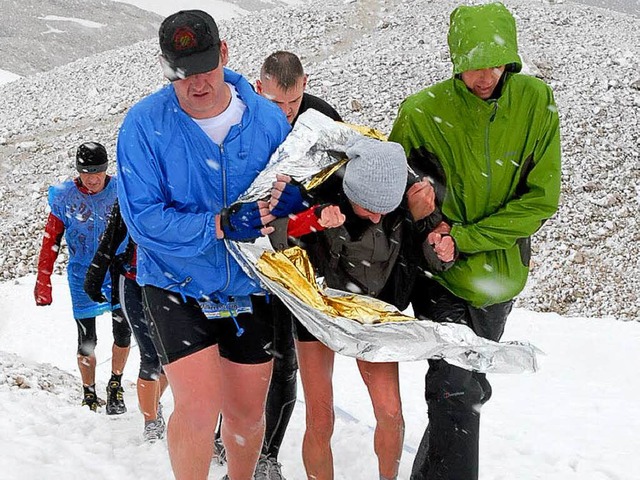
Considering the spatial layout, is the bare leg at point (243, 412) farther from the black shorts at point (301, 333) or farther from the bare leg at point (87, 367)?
the bare leg at point (87, 367)

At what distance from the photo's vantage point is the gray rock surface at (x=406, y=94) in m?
13.5

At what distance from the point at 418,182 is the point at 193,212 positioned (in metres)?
1.04

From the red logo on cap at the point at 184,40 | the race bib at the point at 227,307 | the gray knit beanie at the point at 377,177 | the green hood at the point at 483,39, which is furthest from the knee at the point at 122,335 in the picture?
the green hood at the point at 483,39

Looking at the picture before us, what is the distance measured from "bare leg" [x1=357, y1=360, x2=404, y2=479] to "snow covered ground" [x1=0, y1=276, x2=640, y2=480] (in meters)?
0.95

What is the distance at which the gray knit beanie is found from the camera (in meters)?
3.33

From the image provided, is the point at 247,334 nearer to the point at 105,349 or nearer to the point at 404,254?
the point at 404,254

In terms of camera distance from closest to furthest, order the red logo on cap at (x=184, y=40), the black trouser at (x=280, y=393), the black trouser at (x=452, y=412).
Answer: the red logo on cap at (x=184, y=40), the black trouser at (x=452, y=412), the black trouser at (x=280, y=393)

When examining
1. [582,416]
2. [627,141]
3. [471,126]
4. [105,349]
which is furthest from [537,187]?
[627,141]

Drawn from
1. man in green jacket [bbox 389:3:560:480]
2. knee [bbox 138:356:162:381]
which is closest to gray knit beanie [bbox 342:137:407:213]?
man in green jacket [bbox 389:3:560:480]

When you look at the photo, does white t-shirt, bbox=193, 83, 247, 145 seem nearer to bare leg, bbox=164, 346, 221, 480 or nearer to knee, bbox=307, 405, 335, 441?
bare leg, bbox=164, 346, 221, 480

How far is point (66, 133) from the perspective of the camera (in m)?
20.4

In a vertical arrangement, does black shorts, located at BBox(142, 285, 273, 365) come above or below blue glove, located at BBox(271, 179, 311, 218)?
below

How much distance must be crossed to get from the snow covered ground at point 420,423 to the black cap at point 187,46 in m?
2.46

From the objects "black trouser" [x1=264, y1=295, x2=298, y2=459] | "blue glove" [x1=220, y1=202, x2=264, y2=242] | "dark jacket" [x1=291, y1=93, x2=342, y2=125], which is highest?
"dark jacket" [x1=291, y1=93, x2=342, y2=125]
